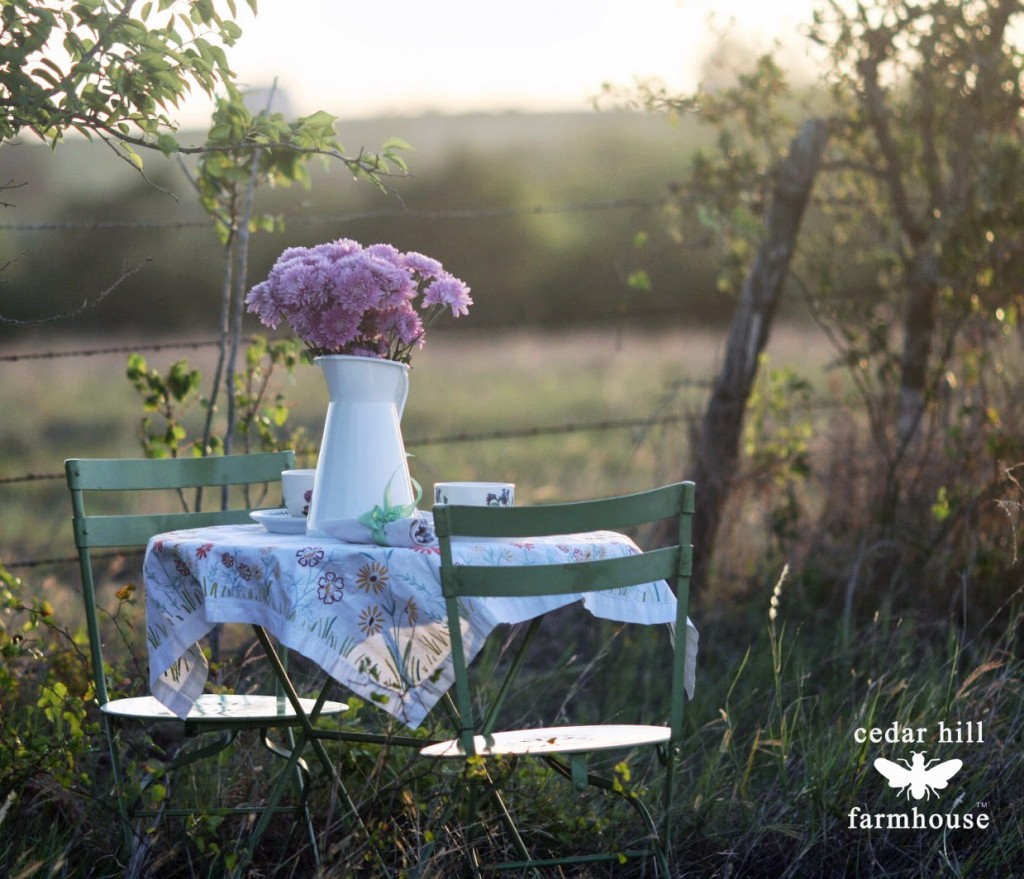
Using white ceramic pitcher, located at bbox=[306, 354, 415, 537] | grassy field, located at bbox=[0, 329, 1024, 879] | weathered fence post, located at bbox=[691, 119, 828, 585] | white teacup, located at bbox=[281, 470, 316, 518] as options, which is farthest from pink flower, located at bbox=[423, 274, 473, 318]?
weathered fence post, located at bbox=[691, 119, 828, 585]

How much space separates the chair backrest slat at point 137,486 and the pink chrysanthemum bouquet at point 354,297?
64 centimetres

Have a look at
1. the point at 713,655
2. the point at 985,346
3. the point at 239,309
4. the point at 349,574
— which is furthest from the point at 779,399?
the point at 349,574

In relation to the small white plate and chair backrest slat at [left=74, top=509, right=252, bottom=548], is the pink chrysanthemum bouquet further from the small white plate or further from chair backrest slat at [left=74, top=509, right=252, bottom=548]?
chair backrest slat at [left=74, top=509, right=252, bottom=548]

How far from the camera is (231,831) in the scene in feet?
10.7

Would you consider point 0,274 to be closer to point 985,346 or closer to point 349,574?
point 349,574

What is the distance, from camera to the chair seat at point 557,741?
8.64ft

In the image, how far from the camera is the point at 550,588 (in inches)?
103

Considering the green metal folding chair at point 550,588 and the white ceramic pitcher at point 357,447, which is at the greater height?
the white ceramic pitcher at point 357,447

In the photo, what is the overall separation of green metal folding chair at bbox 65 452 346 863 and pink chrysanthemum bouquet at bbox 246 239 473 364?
0.64 meters

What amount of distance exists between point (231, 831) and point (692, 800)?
1176mm

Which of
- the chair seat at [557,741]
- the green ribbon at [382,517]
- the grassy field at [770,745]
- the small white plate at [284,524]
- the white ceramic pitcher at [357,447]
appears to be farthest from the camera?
the grassy field at [770,745]

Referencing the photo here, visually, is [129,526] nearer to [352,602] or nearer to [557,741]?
[352,602]

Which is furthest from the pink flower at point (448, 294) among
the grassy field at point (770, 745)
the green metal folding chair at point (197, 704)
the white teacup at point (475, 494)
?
the grassy field at point (770, 745)

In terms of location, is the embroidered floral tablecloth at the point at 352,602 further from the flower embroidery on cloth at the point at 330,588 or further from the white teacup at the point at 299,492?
the white teacup at the point at 299,492
